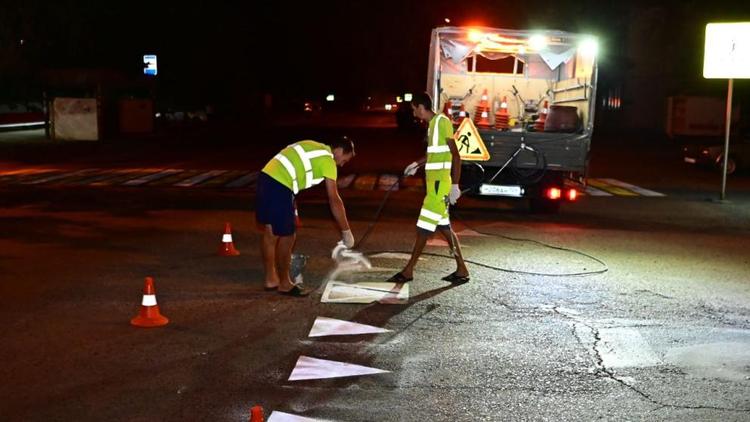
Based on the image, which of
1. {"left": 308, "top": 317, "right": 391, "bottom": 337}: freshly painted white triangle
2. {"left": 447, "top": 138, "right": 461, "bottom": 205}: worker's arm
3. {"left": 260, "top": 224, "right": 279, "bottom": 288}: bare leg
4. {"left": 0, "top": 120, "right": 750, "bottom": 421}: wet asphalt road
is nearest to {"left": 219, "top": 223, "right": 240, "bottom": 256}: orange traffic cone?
{"left": 0, "top": 120, "right": 750, "bottom": 421}: wet asphalt road

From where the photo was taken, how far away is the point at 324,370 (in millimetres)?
6180

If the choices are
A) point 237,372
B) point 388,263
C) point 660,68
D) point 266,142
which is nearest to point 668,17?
point 660,68

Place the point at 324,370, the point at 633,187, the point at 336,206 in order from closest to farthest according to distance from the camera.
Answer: the point at 324,370 → the point at 336,206 → the point at 633,187

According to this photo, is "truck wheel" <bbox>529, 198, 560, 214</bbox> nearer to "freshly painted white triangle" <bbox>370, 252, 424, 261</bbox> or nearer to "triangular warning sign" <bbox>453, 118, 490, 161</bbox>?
"triangular warning sign" <bbox>453, 118, 490, 161</bbox>

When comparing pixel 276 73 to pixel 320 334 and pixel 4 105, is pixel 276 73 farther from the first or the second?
pixel 320 334

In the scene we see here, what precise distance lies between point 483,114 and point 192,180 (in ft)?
22.2

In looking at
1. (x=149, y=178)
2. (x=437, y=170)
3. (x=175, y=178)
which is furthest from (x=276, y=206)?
(x=149, y=178)

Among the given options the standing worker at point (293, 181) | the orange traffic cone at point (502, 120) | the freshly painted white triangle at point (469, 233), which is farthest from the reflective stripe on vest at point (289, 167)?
the orange traffic cone at point (502, 120)

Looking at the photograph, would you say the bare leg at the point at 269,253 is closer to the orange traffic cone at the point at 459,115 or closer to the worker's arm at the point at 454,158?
the worker's arm at the point at 454,158

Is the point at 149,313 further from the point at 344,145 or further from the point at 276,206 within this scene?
the point at 344,145

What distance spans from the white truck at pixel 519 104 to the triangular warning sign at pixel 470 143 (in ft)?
0.05

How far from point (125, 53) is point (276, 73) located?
90.2 feet

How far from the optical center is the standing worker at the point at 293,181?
7953mm

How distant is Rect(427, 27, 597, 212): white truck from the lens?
14.3 m
